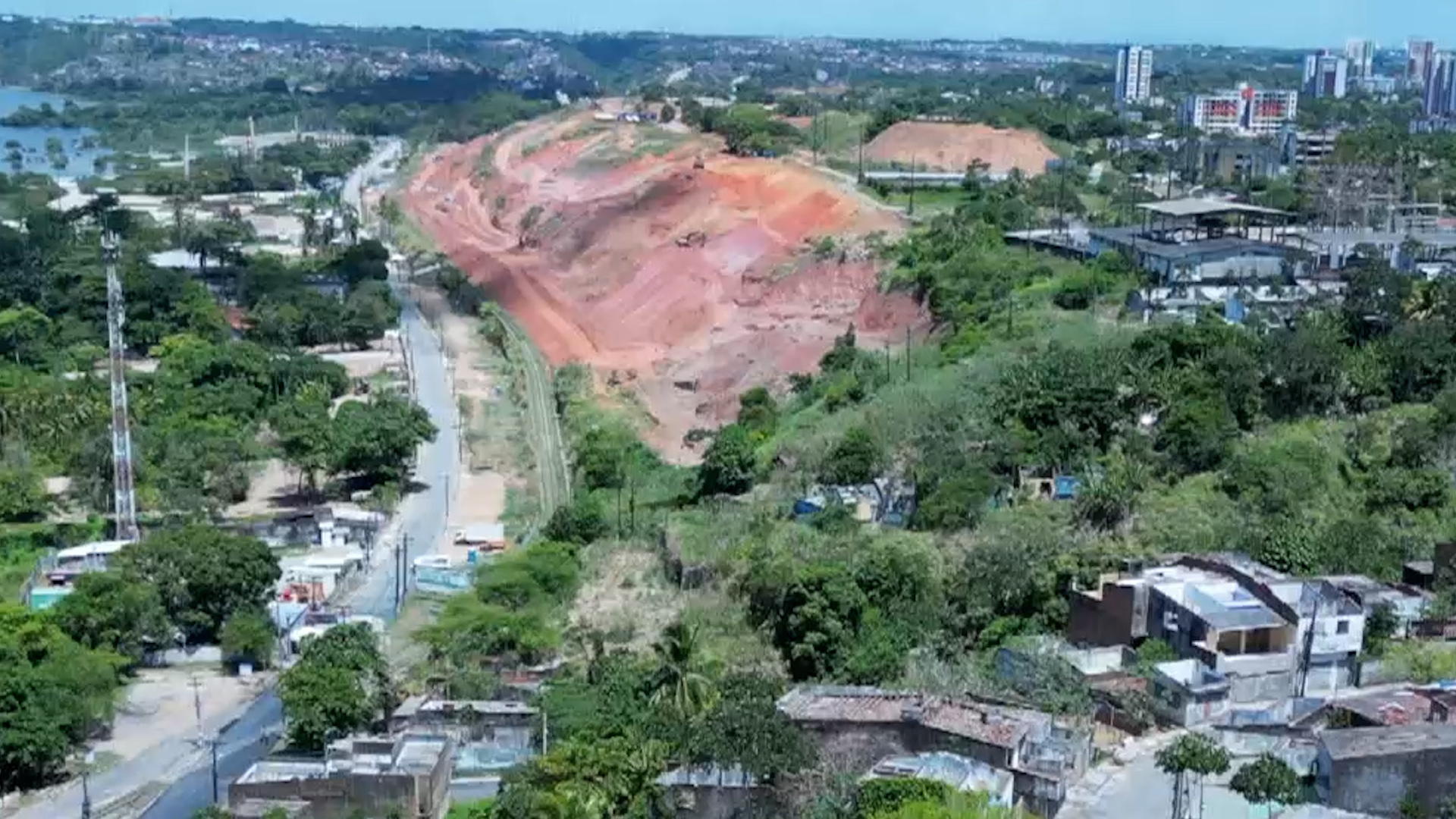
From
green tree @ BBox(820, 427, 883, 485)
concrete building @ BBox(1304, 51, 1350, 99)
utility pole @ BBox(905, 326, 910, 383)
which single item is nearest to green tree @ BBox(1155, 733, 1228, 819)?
green tree @ BBox(820, 427, 883, 485)

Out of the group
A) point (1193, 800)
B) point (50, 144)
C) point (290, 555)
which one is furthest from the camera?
point (50, 144)

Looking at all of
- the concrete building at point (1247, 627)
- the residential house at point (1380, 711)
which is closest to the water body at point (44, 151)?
the concrete building at point (1247, 627)

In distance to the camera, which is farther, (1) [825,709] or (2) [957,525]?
(2) [957,525]

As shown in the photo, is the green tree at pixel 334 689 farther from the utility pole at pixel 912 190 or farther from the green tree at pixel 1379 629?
the utility pole at pixel 912 190

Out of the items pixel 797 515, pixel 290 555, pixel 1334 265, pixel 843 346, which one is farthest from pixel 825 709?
pixel 1334 265

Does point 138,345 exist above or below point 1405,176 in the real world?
below

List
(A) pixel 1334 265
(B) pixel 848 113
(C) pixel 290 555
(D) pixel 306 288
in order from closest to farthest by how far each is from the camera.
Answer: (C) pixel 290 555 → (A) pixel 1334 265 → (D) pixel 306 288 → (B) pixel 848 113

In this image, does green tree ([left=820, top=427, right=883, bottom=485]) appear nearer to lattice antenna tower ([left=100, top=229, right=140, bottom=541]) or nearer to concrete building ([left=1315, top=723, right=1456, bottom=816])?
lattice antenna tower ([left=100, top=229, right=140, bottom=541])

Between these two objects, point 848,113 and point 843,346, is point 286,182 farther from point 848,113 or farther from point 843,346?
point 843,346
